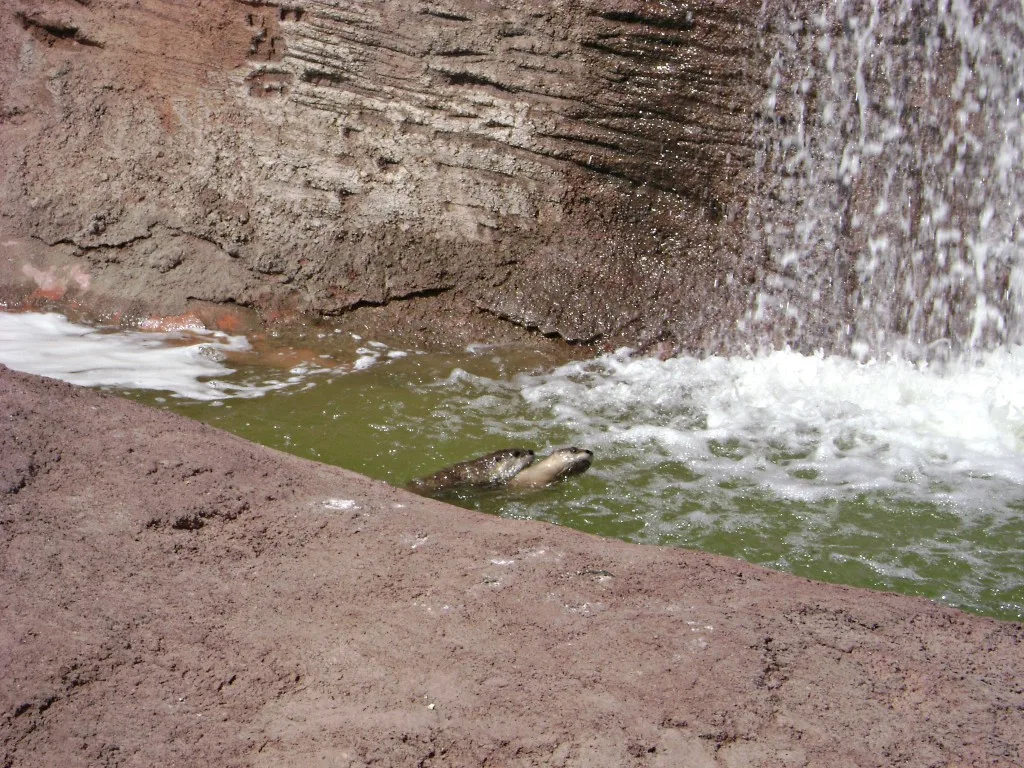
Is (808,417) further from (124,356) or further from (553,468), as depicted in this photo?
(124,356)

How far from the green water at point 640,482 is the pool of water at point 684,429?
0.03 ft

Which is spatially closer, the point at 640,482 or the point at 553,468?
the point at 553,468

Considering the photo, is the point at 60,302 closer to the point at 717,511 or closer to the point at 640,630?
the point at 717,511

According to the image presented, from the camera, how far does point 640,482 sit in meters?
4.43

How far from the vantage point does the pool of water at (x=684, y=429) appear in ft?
13.0

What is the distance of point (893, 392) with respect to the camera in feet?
18.3

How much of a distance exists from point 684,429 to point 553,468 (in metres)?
0.96

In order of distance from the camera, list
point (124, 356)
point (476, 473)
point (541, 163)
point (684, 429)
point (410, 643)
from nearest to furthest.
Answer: point (410, 643)
point (476, 473)
point (684, 429)
point (124, 356)
point (541, 163)

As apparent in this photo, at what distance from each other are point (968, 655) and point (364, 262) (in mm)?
4451

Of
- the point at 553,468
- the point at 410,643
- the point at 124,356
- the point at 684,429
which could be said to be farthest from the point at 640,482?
the point at 124,356

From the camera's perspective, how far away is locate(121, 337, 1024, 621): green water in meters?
3.81

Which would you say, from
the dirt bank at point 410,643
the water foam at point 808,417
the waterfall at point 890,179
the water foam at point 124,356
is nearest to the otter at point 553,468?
the water foam at point 808,417

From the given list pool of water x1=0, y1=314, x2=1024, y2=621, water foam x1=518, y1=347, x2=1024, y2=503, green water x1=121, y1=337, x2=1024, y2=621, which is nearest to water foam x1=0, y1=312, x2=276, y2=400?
pool of water x1=0, y1=314, x2=1024, y2=621

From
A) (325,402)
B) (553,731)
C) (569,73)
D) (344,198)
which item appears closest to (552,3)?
(569,73)
